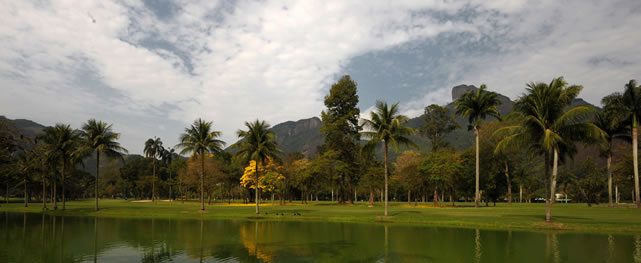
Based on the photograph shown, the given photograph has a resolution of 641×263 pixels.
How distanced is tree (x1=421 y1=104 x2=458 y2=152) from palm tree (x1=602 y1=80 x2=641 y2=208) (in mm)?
42378

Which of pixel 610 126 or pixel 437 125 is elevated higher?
pixel 437 125

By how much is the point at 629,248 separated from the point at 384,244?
13.1 meters

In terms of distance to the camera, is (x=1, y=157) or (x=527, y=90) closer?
(x=527, y=90)

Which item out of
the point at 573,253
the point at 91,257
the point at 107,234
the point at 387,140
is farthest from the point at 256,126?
the point at 573,253

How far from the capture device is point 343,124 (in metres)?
82.3

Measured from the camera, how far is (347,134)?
84250mm

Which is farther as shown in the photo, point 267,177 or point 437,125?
point 437,125

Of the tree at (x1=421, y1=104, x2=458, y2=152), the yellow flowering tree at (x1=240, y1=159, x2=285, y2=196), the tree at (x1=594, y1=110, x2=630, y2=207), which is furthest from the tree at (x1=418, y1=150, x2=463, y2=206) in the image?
the yellow flowering tree at (x1=240, y1=159, x2=285, y2=196)

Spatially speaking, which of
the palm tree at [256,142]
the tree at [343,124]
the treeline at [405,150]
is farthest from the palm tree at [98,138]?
the tree at [343,124]

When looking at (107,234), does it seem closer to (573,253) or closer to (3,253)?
(3,253)

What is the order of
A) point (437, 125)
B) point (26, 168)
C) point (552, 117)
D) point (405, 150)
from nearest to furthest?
point (552, 117)
point (26, 168)
point (405, 150)
point (437, 125)

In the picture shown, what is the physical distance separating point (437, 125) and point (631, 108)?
4541cm

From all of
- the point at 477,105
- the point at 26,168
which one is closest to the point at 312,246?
the point at 477,105

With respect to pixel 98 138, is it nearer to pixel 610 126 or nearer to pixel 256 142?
pixel 256 142
